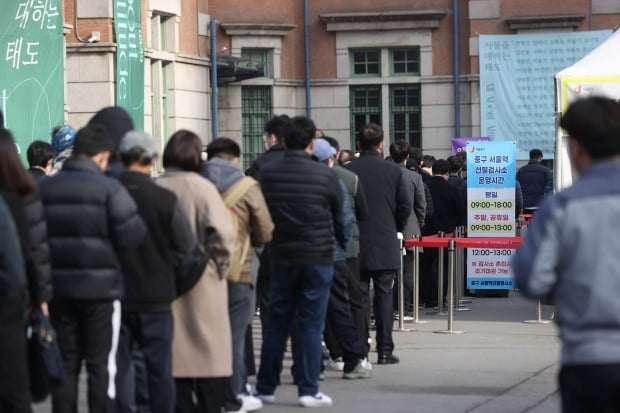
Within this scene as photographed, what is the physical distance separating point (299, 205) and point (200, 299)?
5.35 feet

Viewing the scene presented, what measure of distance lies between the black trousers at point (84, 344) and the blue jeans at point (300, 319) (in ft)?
8.12

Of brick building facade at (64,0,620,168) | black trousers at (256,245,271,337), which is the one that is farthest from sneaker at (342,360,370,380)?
brick building facade at (64,0,620,168)

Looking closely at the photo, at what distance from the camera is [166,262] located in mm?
8383

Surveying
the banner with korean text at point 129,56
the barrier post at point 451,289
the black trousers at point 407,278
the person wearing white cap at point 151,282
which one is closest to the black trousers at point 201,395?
the person wearing white cap at point 151,282

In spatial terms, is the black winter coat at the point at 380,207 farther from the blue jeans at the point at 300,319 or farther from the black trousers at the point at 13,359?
the black trousers at the point at 13,359

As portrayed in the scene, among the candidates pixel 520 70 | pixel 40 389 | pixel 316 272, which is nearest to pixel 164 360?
pixel 40 389

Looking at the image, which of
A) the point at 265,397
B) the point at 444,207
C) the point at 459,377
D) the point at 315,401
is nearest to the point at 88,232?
the point at 315,401

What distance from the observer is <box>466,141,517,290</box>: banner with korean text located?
18.9 m

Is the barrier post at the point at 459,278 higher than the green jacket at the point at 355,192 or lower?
lower

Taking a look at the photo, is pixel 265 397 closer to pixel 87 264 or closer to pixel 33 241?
pixel 87 264

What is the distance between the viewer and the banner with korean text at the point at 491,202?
18.9m

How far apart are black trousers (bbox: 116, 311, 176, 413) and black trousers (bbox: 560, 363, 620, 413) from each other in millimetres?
3441

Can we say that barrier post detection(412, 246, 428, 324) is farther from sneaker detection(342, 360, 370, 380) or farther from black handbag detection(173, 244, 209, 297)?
black handbag detection(173, 244, 209, 297)

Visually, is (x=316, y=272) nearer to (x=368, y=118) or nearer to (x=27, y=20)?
(x=27, y=20)
